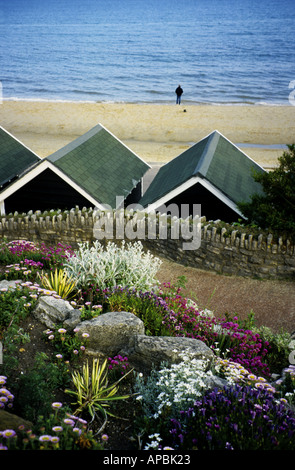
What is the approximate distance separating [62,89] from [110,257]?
198 feet

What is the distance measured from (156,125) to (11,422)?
36174mm


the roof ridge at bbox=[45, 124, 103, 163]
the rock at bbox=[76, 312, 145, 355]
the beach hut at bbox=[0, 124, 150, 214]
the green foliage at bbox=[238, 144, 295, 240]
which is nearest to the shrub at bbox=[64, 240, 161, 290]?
the rock at bbox=[76, 312, 145, 355]

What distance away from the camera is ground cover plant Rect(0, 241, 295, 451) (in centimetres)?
517

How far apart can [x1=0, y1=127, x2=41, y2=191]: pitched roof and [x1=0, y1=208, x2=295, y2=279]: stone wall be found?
3.04 meters

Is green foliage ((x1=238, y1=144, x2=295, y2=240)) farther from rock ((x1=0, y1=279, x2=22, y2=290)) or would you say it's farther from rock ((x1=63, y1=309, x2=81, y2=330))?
rock ((x1=0, y1=279, x2=22, y2=290))

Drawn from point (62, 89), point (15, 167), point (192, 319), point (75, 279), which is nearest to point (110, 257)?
point (75, 279)

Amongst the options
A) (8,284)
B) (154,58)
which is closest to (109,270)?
(8,284)

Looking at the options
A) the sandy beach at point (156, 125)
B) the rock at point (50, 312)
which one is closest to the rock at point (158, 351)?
the rock at point (50, 312)

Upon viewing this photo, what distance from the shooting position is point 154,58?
306 ft

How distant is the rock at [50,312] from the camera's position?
7547 mm

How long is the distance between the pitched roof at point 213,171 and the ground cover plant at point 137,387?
6.11 m

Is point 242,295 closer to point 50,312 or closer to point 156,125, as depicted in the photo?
point 50,312

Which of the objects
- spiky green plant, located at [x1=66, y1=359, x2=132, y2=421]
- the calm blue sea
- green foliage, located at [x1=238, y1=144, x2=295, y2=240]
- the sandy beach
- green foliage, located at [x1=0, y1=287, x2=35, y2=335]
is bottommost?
spiky green plant, located at [x1=66, y1=359, x2=132, y2=421]

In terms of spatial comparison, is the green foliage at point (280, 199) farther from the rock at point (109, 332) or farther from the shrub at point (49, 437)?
the shrub at point (49, 437)
